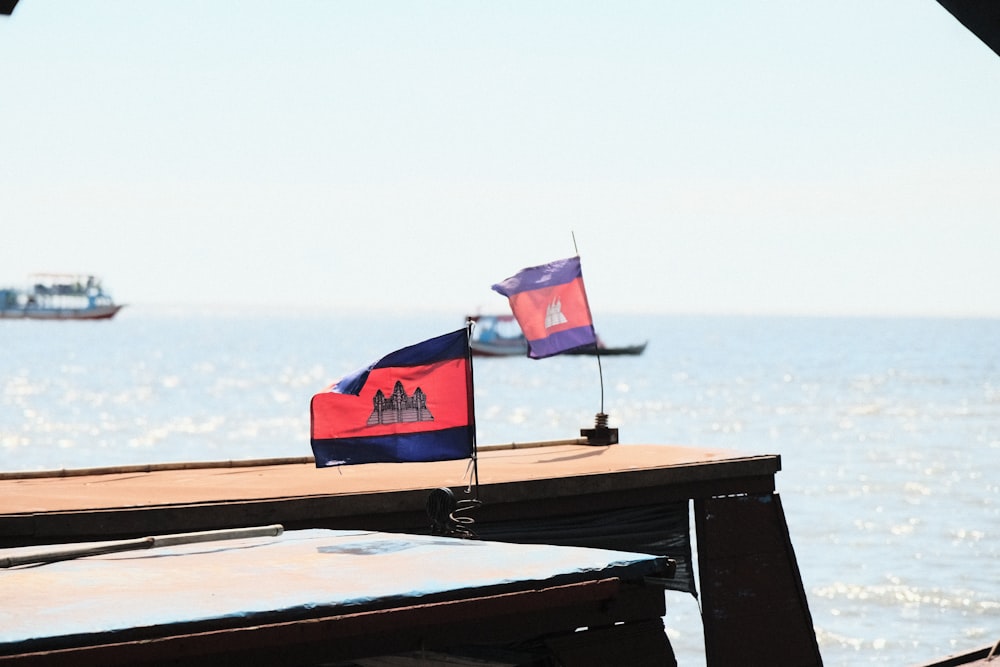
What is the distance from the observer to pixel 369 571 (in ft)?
21.2

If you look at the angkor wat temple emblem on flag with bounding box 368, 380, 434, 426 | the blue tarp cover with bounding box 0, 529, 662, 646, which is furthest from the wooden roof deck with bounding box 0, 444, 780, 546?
the blue tarp cover with bounding box 0, 529, 662, 646

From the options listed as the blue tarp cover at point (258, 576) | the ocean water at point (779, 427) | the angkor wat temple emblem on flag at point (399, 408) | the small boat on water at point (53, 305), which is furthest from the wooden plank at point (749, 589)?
the small boat on water at point (53, 305)

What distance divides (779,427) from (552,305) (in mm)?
56852

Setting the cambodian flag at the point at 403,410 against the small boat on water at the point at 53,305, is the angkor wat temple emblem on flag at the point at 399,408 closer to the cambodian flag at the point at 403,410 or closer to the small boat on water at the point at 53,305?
the cambodian flag at the point at 403,410

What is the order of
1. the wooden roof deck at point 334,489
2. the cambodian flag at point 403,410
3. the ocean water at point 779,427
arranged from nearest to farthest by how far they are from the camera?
1. the cambodian flag at point 403,410
2. the wooden roof deck at point 334,489
3. the ocean water at point 779,427

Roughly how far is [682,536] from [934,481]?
34.2 meters

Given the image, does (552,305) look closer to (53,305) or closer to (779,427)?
(779,427)

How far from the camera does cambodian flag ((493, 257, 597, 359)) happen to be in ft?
51.3

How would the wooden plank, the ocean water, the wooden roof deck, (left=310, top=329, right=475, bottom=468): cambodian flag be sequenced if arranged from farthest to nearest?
the ocean water, the wooden plank, the wooden roof deck, (left=310, top=329, right=475, bottom=468): cambodian flag

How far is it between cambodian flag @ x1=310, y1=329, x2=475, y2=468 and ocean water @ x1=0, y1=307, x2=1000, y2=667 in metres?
3.94

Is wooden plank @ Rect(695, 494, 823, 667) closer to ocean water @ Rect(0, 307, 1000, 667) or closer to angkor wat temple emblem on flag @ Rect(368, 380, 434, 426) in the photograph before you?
ocean water @ Rect(0, 307, 1000, 667)

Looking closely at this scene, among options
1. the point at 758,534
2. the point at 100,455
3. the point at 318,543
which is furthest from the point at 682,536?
the point at 100,455

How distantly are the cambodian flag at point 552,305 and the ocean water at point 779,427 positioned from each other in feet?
2.29

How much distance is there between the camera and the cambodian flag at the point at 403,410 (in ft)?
31.6
